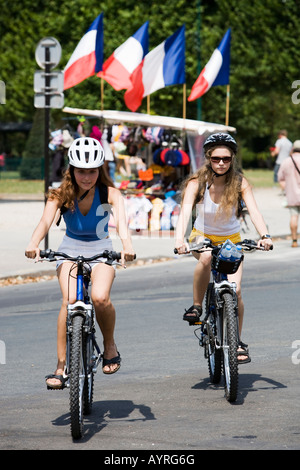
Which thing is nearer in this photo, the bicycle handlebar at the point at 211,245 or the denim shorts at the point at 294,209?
the bicycle handlebar at the point at 211,245

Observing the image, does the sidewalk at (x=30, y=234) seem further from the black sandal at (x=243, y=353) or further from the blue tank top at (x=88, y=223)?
the blue tank top at (x=88, y=223)

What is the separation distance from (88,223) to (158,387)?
147 centimetres

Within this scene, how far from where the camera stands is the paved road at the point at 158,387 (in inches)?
225

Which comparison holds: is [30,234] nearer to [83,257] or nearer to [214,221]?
[214,221]

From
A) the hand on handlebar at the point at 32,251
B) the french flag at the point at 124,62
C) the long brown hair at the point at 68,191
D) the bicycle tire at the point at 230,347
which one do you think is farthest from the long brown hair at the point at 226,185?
the french flag at the point at 124,62

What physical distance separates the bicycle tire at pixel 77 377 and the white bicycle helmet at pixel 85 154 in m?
0.99

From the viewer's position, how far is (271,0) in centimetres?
5141

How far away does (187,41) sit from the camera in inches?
1864

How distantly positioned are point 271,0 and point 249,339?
44.5 metres

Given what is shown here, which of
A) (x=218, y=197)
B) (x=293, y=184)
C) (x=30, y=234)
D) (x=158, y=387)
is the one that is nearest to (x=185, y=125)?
(x=293, y=184)

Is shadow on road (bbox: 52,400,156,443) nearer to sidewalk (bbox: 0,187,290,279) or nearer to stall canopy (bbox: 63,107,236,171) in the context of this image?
sidewalk (bbox: 0,187,290,279)

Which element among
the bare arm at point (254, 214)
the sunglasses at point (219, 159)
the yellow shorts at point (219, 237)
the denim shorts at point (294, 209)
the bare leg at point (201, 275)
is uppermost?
the sunglasses at point (219, 159)

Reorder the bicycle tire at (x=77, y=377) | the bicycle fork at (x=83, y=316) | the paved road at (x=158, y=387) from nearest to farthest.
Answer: the bicycle tire at (x=77, y=377), the paved road at (x=158, y=387), the bicycle fork at (x=83, y=316)

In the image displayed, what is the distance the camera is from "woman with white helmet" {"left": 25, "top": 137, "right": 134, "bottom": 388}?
6273 mm
